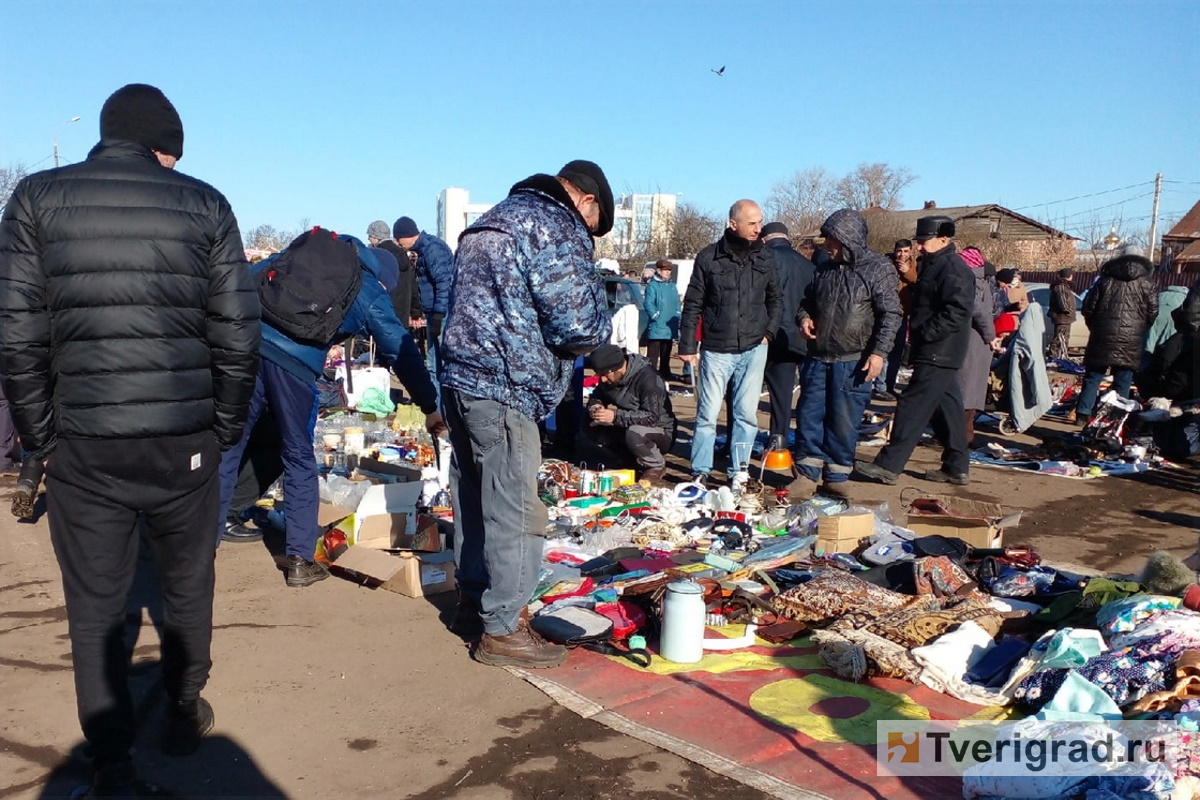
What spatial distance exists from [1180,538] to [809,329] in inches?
113

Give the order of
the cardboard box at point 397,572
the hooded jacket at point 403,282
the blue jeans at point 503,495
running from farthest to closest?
1. the hooded jacket at point 403,282
2. the cardboard box at point 397,572
3. the blue jeans at point 503,495

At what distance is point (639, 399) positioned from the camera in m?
8.09

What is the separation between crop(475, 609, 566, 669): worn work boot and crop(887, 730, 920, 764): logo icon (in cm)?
139

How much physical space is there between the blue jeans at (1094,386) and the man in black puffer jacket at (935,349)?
163 inches

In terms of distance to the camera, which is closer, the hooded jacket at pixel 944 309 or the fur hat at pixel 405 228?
the hooded jacket at pixel 944 309

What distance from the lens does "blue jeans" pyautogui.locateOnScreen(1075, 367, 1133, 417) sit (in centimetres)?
1129

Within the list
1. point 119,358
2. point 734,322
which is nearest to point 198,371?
point 119,358

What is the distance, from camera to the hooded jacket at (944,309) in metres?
7.79

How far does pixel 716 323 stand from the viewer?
747 centimetres

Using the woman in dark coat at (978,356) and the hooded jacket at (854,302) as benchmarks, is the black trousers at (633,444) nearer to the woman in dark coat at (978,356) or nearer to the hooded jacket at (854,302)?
the hooded jacket at (854,302)

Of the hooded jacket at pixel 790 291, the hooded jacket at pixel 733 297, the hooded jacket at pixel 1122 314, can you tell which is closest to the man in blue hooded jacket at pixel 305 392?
the hooded jacket at pixel 733 297

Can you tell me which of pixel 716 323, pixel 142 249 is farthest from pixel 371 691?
pixel 716 323

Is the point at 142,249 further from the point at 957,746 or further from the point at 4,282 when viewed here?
the point at 957,746

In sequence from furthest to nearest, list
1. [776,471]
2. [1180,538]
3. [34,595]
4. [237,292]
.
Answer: [776,471], [1180,538], [34,595], [237,292]
